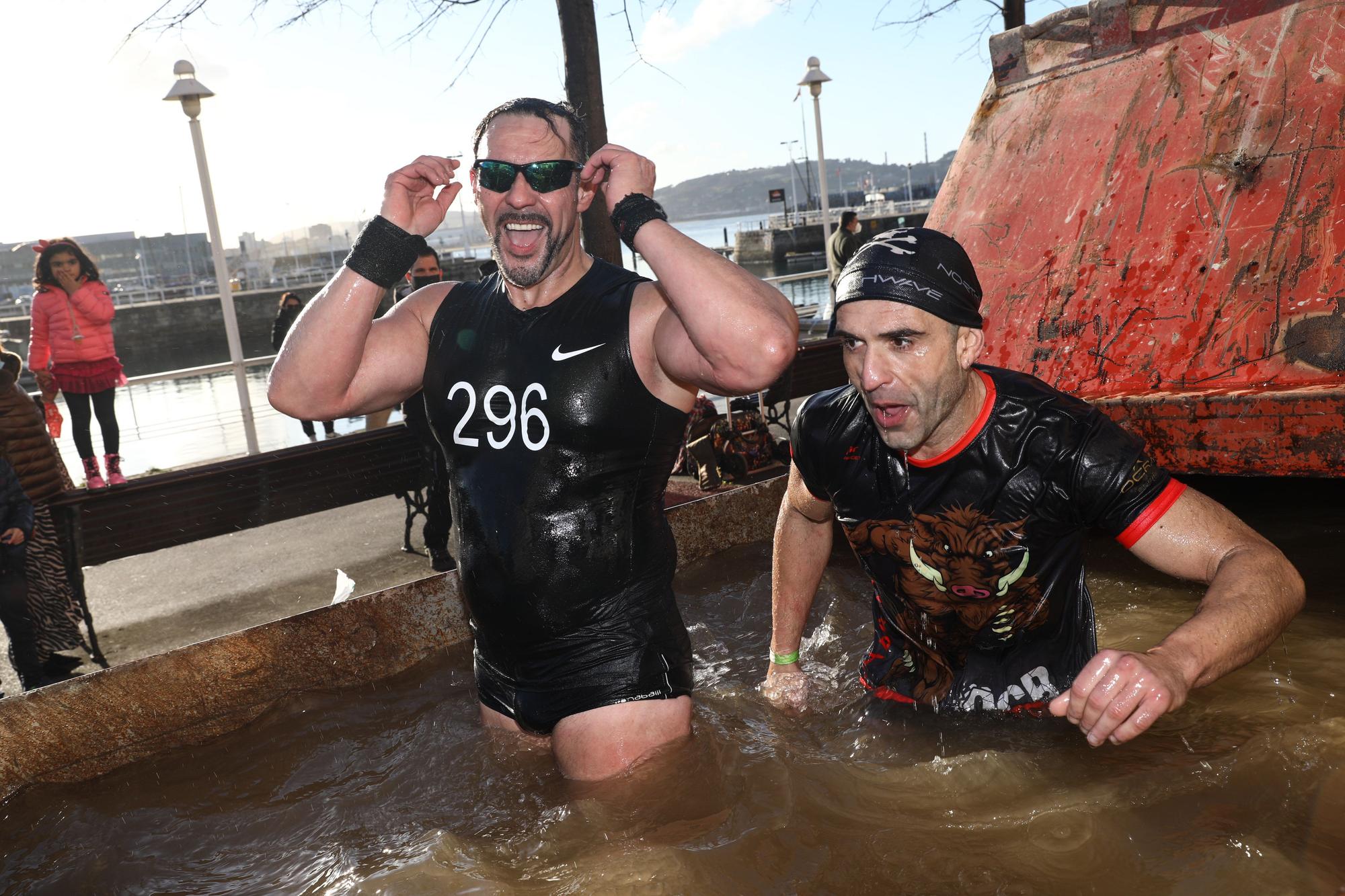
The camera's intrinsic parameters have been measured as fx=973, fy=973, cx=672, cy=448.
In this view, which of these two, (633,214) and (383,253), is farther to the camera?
(383,253)

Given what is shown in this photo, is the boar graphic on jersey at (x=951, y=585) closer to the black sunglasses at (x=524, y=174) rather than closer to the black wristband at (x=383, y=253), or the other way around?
the black sunglasses at (x=524, y=174)

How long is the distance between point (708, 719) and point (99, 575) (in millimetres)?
6135

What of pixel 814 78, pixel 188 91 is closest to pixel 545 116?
pixel 188 91

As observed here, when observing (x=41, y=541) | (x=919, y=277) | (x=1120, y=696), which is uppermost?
(x=919, y=277)

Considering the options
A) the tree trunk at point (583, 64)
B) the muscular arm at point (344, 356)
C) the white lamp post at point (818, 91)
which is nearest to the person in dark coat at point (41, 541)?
the muscular arm at point (344, 356)

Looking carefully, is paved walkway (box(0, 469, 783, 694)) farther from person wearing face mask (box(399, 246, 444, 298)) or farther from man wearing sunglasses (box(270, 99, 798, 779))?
man wearing sunglasses (box(270, 99, 798, 779))

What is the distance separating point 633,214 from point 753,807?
165 cm

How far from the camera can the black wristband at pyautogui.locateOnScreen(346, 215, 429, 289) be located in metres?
2.78

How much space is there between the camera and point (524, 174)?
278 cm

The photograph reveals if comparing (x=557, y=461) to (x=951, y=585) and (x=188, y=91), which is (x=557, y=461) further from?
(x=188, y=91)

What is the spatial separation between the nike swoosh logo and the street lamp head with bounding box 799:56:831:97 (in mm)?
16055

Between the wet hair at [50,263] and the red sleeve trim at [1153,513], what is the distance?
7.67 metres

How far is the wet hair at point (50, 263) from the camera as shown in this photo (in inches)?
295

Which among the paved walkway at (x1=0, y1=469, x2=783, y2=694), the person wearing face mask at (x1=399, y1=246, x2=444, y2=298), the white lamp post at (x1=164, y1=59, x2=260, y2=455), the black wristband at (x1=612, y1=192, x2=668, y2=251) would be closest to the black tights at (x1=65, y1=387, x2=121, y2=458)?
the paved walkway at (x1=0, y1=469, x2=783, y2=694)
